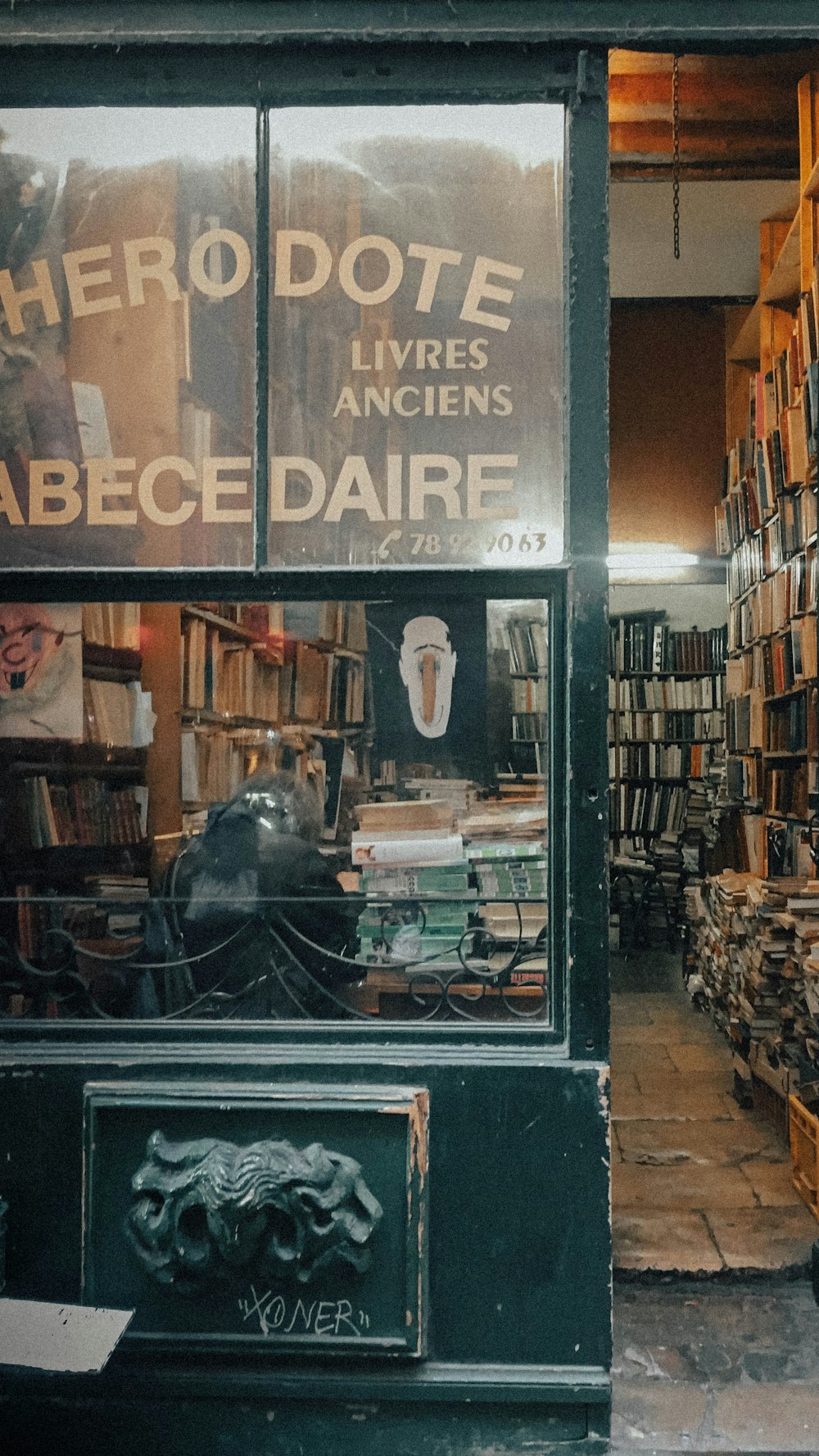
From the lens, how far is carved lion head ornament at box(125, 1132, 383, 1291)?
2350 millimetres

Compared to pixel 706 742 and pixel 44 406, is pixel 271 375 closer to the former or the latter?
pixel 44 406

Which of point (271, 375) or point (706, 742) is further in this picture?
point (706, 742)

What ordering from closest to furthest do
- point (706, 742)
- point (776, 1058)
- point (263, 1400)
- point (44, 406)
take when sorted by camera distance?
point (263, 1400) → point (44, 406) → point (776, 1058) → point (706, 742)

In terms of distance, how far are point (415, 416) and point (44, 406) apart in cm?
91

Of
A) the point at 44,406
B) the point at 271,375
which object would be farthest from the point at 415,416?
the point at 44,406

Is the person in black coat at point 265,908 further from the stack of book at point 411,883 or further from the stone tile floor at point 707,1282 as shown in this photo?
the stone tile floor at point 707,1282

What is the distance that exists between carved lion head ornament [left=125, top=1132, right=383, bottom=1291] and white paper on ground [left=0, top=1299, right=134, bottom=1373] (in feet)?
0.53

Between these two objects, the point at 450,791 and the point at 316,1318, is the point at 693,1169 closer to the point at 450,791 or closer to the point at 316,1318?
the point at 316,1318

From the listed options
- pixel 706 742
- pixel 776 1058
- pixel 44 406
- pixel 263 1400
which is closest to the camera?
pixel 263 1400

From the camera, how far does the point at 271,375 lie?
259 cm

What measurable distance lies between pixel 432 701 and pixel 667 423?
658 centimetres

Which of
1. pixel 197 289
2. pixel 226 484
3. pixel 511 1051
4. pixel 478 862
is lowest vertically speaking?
pixel 511 1051

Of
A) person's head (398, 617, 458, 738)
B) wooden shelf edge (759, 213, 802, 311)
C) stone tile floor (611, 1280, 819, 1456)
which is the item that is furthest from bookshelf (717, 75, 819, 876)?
A: person's head (398, 617, 458, 738)

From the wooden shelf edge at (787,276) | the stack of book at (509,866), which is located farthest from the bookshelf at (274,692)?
the wooden shelf edge at (787,276)
